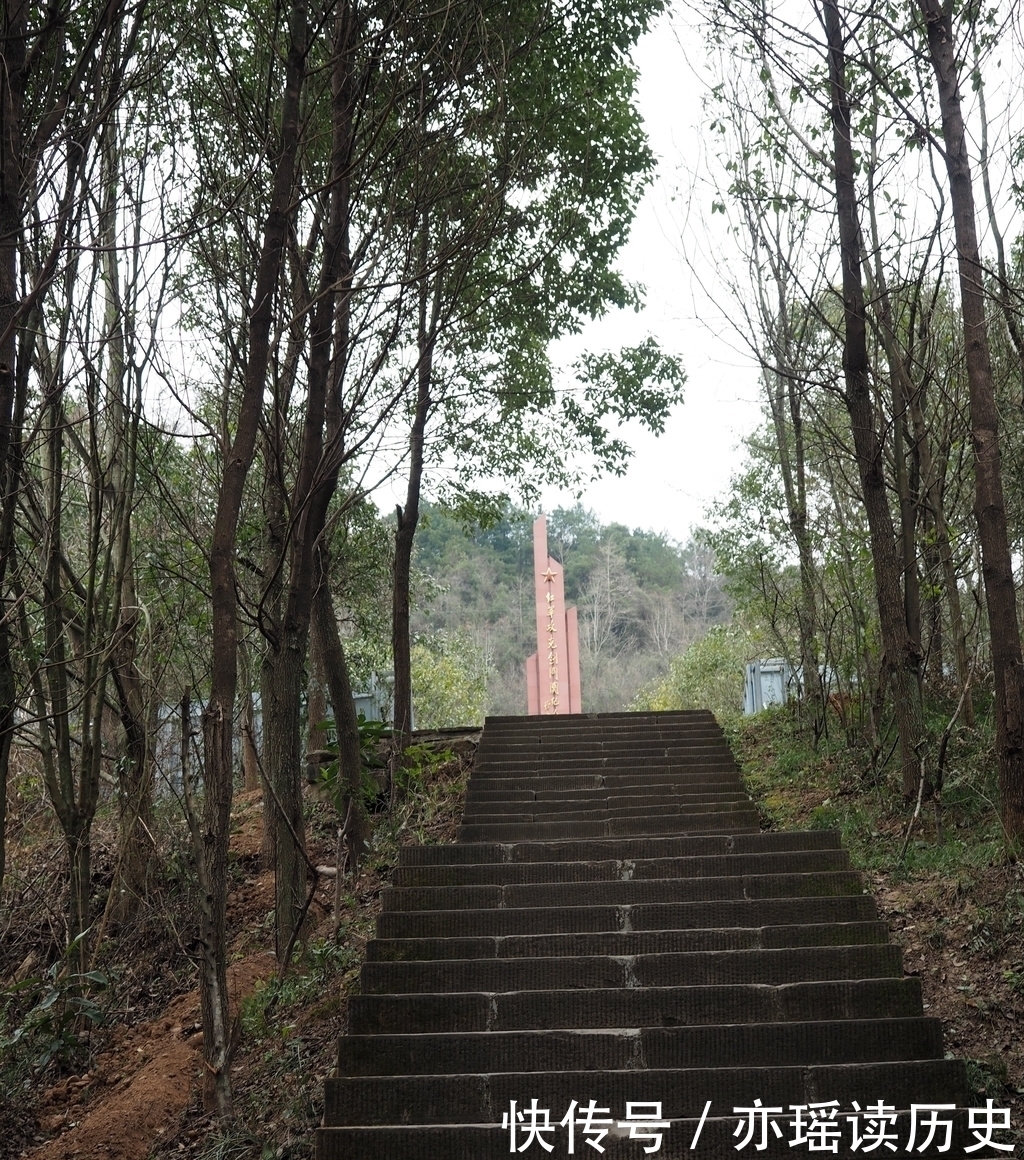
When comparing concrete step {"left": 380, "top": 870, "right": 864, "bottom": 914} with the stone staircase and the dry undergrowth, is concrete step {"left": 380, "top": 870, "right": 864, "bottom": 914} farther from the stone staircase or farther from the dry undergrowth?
the dry undergrowth

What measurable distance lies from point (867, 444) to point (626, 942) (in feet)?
15.9

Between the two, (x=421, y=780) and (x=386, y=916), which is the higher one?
(x=421, y=780)

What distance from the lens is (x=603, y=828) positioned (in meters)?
9.31

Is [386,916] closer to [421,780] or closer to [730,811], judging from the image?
[730,811]

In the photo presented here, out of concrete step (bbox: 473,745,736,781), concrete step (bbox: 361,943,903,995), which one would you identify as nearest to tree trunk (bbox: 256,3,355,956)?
concrete step (bbox: 361,943,903,995)

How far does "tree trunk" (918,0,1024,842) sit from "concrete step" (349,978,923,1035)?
1.87 m

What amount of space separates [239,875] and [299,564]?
4615 mm

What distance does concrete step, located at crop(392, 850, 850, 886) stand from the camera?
7227 mm

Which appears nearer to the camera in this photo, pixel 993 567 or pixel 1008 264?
pixel 993 567

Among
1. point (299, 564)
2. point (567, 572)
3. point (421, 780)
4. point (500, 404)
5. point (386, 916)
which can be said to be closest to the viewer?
point (386, 916)

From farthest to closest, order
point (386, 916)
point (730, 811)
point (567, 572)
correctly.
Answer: point (567, 572)
point (730, 811)
point (386, 916)

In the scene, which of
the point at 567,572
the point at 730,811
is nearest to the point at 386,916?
the point at 730,811

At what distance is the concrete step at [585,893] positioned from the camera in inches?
273

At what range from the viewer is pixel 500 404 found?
12820 mm
